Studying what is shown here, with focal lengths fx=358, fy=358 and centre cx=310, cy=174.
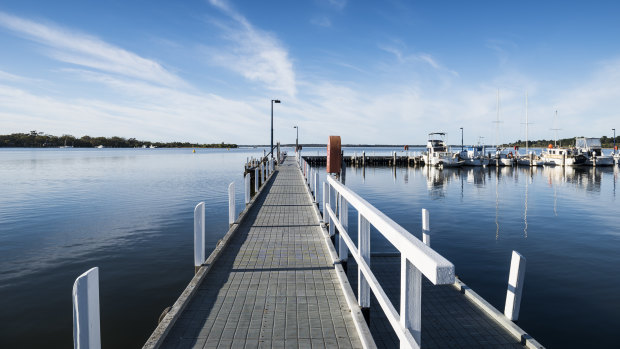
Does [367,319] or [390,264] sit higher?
[367,319]

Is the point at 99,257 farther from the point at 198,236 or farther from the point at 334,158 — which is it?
the point at 334,158

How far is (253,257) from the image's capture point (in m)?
7.01

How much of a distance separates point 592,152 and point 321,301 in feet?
220

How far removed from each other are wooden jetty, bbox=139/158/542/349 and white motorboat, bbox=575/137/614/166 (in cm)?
6176

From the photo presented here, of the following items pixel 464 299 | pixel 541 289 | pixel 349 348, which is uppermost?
pixel 349 348

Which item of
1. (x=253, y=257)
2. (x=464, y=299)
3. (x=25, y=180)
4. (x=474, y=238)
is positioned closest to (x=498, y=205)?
(x=474, y=238)

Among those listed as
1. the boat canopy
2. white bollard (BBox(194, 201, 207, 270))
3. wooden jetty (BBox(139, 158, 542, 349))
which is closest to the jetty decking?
wooden jetty (BBox(139, 158, 542, 349))

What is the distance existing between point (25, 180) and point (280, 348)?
128 feet

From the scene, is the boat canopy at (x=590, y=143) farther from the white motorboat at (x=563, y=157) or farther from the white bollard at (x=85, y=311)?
the white bollard at (x=85, y=311)

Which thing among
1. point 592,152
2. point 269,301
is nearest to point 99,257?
point 269,301

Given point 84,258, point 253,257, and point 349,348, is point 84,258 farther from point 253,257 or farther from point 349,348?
point 349,348

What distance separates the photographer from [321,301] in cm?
503

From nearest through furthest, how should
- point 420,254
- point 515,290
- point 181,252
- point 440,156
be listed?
point 420,254 → point 515,290 → point 181,252 → point 440,156

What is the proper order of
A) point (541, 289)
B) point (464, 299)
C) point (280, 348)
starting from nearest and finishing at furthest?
point (280, 348), point (464, 299), point (541, 289)
